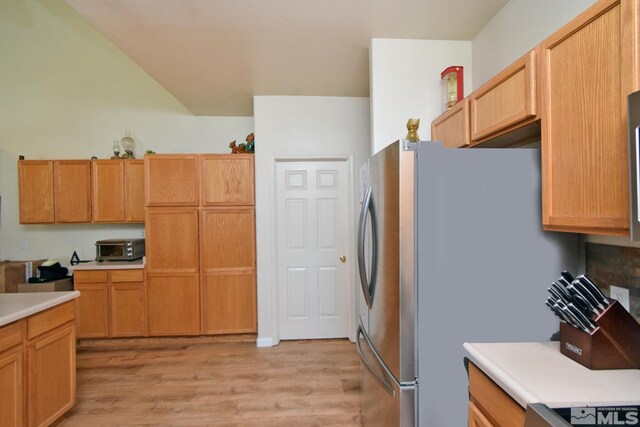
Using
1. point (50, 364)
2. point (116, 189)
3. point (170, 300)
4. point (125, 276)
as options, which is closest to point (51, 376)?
point (50, 364)

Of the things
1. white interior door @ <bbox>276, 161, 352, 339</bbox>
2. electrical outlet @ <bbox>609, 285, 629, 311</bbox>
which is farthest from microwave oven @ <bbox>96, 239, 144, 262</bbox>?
electrical outlet @ <bbox>609, 285, 629, 311</bbox>

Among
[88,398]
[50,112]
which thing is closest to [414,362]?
[88,398]

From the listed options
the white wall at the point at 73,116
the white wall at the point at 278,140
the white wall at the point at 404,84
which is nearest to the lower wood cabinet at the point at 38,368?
the white wall at the point at 278,140

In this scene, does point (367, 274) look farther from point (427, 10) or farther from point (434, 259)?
point (427, 10)

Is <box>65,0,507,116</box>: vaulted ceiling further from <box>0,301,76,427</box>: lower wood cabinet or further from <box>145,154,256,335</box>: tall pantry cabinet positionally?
<box>0,301,76,427</box>: lower wood cabinet

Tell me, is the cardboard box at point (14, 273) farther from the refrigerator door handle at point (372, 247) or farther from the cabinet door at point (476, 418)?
the cabinet door at point (476, 418)

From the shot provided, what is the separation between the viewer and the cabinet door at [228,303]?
346 centimetres

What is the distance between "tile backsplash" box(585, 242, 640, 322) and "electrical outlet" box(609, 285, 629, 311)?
0.04ft

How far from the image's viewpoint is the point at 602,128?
928 mm

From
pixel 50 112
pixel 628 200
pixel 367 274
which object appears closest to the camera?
pixel 628 200

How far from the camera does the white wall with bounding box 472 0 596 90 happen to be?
1450 mm

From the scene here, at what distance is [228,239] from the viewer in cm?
348

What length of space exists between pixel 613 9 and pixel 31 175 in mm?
5206

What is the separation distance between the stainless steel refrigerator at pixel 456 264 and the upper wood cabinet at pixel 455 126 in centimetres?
41
